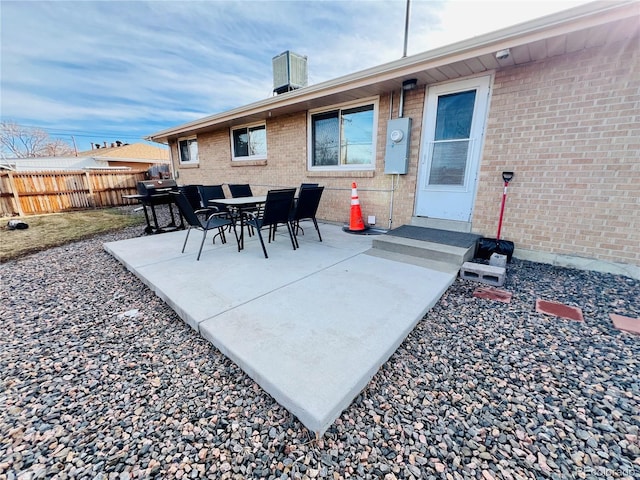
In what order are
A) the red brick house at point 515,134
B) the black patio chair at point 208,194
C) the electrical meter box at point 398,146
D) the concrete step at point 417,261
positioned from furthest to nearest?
1. the black patio chair at point 208,194
2. the electrical meter box at point 398,146
3. the concrete step at point 417,261
4. the red brick house at point 515,134

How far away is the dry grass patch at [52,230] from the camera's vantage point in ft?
16.7

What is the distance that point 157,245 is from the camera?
4391 mm

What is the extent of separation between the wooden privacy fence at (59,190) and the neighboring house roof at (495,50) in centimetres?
1008

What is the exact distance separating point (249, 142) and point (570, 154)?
6804mm

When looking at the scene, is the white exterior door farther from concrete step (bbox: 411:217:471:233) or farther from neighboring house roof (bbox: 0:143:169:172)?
neighboring house roof (bbox: 0:143:169:172)

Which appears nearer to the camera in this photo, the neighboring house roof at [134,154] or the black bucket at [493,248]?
the black bucket at [493,248]

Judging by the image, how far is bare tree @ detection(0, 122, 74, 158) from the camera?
24828 mm

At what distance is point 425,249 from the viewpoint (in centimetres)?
347

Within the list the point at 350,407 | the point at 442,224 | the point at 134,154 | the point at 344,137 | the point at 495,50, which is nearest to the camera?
the point at 350,407

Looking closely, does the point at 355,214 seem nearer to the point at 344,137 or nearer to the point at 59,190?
the point at 344,137

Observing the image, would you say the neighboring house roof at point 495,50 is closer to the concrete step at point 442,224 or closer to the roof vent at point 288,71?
the roof vent at point 288,71

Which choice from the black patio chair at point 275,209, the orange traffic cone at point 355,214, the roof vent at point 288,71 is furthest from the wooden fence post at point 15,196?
the orange traffic cone at point 355,214

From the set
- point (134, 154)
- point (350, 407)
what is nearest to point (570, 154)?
point (350, 407)

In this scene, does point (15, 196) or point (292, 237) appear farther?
point (15, 196)
